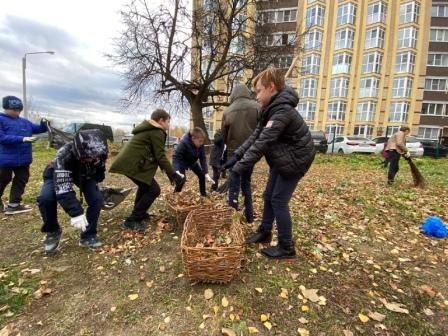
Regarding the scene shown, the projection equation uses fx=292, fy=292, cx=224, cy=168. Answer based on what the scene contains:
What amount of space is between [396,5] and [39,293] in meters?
44.7

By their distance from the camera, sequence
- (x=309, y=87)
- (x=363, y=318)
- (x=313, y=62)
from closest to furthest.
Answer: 1. (x=363, y=318)
2. (x=313, y=62)
3. (x=309, y=87)

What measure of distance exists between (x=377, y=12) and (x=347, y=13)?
344 centimetres

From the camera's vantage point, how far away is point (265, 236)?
136 inches

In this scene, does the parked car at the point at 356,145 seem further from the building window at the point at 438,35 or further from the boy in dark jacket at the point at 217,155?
the building window at the point at 438,35

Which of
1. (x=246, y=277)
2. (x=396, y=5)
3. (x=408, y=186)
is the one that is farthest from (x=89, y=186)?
(x=396, y=5)

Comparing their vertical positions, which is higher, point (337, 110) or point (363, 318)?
point (337, 110)

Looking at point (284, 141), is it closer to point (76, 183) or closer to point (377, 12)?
point (76, 183)

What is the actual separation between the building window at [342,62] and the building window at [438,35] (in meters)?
9.30

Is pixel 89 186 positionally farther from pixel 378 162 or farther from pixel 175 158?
pixel 378 162

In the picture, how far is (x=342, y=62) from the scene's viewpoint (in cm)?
3712


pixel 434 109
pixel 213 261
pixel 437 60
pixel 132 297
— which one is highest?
pixel 437 60

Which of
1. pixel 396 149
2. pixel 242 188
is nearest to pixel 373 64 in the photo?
pixel 396 149

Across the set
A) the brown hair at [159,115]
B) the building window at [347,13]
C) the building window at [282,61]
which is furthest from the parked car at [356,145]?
the building window at [347,13]

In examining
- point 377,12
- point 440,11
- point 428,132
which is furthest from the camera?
point 428,132
